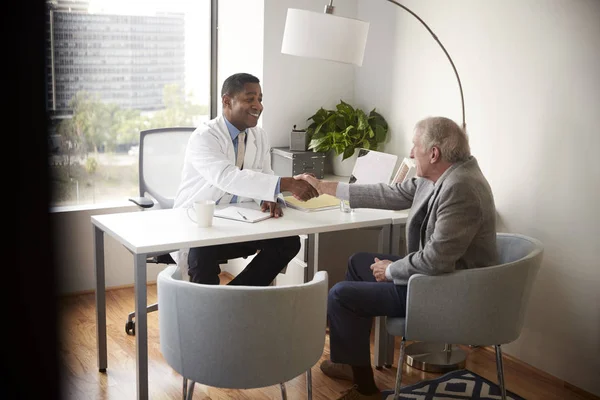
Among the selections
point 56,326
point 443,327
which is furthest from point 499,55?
point 56,326

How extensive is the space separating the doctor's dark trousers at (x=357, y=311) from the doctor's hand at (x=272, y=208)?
0.43 meters

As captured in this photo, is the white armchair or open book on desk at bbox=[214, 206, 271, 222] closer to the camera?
the white armchair

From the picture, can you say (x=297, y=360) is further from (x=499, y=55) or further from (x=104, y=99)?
(x=104, y=99)

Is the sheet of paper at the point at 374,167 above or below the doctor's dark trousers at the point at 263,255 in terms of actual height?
above

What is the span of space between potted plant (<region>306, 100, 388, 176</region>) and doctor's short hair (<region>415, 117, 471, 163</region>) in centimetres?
124

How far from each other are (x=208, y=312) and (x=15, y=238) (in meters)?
1.45

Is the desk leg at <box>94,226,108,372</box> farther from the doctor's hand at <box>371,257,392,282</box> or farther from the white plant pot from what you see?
the white plant pot

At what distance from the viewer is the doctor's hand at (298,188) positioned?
282 centimetres

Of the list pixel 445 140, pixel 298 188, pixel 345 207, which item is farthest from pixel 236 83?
pixel 445 140

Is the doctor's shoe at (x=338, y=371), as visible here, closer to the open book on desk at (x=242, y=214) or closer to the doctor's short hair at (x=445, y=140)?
the open book on desk at (x=242, y=214)

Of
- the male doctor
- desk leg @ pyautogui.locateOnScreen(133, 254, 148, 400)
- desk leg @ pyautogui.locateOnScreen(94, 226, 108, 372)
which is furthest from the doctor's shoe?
desk leg @ pyautogui.locateOnScreen(94, 226, 108, 372)

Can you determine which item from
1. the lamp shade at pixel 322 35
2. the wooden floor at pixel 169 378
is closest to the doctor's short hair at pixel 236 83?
the lamp shade at pixel 322 35

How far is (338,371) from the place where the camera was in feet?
9.21

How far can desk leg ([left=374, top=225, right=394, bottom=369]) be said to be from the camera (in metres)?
2.90
